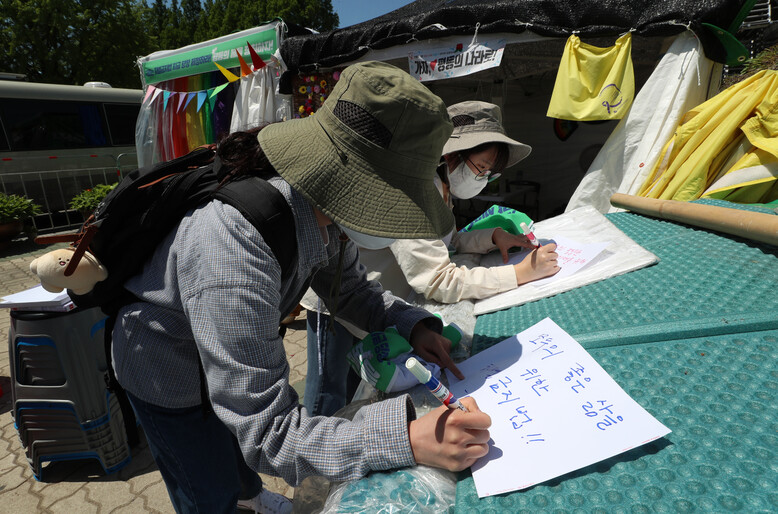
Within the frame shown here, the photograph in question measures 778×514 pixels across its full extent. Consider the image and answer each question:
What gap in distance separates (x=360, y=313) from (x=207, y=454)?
0.58m

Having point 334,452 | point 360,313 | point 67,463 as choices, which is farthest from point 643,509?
point 67,463

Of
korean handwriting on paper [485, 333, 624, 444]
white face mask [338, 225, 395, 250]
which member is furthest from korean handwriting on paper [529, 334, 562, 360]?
white face mask [338, 225, 395, 250]

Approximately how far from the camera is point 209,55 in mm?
5820

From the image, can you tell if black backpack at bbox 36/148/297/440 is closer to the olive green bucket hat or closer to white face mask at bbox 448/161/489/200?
the olive green bucket hat

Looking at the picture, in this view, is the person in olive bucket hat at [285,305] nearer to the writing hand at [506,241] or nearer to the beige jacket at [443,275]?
the beige jacket at [443,275]

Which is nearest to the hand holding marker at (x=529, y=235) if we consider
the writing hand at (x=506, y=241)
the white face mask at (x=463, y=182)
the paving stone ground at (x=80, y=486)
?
the writing hand at (x=506, y=241)

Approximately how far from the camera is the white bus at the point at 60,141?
313 inches

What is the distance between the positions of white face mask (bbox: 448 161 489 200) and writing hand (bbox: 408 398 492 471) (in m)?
1.32

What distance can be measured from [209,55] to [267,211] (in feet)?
19.9

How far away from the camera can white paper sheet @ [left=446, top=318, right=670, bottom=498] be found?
65 cm

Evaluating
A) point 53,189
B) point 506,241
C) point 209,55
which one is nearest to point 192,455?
point 506,241

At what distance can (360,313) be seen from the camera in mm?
1324

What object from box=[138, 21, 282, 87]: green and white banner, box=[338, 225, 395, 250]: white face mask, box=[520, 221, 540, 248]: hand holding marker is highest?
box=[138, 21, 282, 87]: green and white banner

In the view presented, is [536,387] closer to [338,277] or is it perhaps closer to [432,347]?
[432,347]
